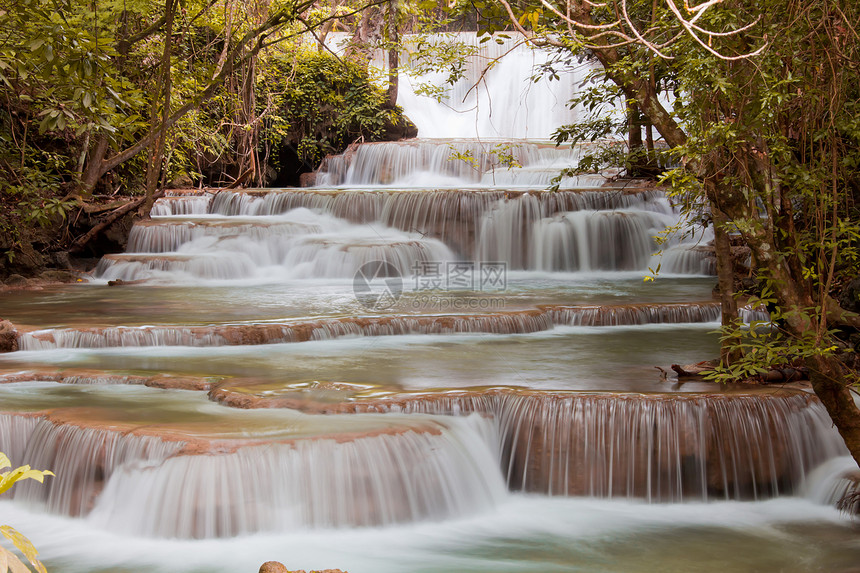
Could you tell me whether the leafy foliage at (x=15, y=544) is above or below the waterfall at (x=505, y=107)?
below

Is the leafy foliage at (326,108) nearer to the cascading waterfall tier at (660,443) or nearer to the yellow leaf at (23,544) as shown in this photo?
the cascading waterfall tier at (660,443)

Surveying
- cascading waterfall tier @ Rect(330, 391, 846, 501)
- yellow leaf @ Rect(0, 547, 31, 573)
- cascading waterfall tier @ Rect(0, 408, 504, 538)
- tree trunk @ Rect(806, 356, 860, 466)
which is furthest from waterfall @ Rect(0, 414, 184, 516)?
tree trunk @ Rect(806, 356, 860, 466)

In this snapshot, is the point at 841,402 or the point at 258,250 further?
A: the point at 258,250

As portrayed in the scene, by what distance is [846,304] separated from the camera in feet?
22.2

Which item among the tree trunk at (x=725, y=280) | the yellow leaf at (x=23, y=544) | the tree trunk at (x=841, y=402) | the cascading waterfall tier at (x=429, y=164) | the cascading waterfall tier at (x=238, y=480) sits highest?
the cascading waterfall tier at (x=429, y=164)

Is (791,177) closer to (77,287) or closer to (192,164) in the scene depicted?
(77,287)

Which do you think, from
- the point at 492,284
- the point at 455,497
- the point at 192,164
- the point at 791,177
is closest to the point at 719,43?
the point at 791,177

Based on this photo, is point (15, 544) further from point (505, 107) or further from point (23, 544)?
point (505, 107)

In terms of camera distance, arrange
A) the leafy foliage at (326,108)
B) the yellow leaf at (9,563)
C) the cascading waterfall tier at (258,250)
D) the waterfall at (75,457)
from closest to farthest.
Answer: the yellow leaf at (9,563), the waterfall at (75,457), the cascading waterfall tier at (258,250), the leafy foliage at (326,108)

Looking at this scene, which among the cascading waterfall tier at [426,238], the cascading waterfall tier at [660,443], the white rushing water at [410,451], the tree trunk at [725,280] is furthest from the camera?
the cascading waterfall tier at [426,238]

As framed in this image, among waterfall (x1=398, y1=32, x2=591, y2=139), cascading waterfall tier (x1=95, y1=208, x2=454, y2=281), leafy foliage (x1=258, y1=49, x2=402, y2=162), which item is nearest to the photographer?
cascading waterfall tier (x1=95, y1=208, x2=454, y2=281)

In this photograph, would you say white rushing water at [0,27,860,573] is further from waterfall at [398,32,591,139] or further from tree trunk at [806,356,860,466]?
waterfall at [398,32,591,139]

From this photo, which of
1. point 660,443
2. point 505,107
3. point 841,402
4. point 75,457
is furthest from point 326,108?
point 841,402

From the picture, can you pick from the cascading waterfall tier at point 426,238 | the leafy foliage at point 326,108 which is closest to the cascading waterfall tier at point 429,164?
the leafy foliage at point 326,108
